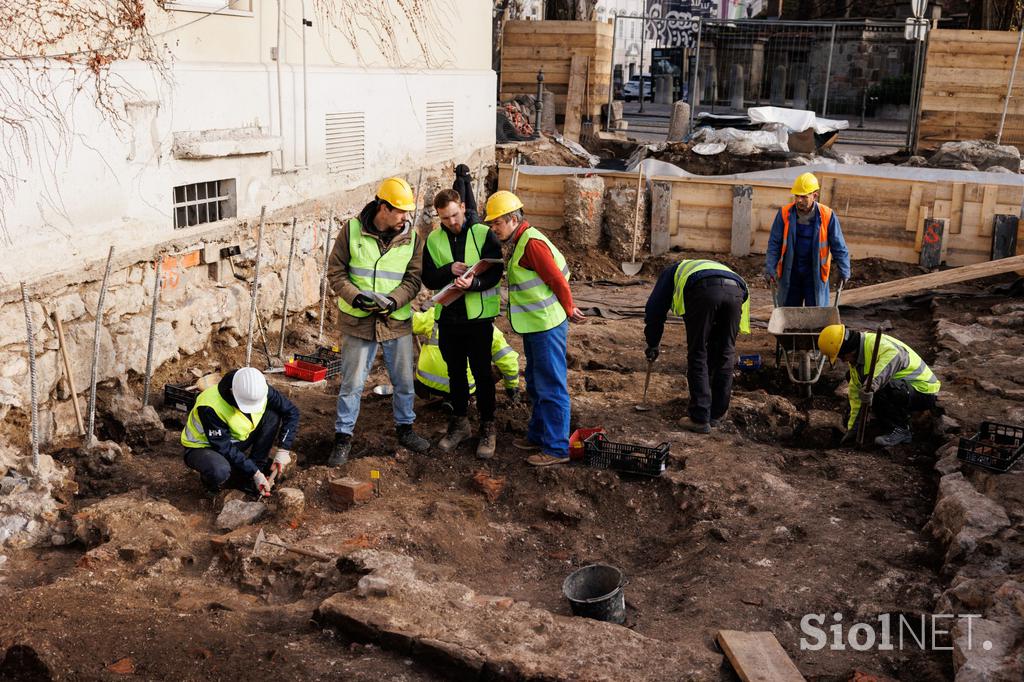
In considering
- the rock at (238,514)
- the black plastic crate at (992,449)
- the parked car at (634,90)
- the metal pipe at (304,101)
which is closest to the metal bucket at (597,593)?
the rock at (238,514)

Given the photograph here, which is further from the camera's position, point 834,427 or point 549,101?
point 549,101

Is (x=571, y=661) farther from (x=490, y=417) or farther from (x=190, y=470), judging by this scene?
(x=190, y=470)

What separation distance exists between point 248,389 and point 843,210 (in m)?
8.86

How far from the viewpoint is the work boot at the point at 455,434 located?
22.9 feet

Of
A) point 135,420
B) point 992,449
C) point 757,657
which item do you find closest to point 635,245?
point 992,449

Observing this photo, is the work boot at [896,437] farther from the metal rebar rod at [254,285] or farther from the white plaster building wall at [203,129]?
the white plaster building wall at [203,129]

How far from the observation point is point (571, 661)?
4.22 m

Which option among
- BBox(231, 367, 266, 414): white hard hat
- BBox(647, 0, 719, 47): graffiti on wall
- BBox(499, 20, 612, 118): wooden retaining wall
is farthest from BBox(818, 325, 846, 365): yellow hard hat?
BBox(647, 0, 719, 47): graffiti on wall

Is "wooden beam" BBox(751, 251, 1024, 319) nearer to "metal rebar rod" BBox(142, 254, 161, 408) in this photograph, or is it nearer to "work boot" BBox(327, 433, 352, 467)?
"work boot" BBox(327, 433, 352, 467)

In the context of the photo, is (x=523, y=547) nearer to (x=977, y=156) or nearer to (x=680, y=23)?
(x=977, y=156)

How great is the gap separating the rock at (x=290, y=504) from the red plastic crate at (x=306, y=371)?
7.80 feet

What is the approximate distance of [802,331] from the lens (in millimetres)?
8227

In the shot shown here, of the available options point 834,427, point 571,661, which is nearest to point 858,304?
point 834,427

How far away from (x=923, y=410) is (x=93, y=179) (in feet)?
20.2
